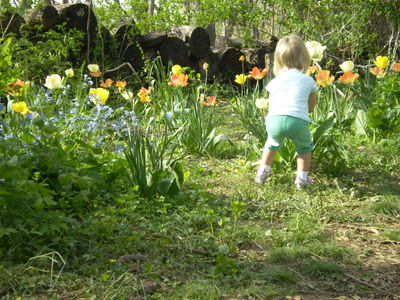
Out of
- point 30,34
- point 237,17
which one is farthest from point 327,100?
point 237,17

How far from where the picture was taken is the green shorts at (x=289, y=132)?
3.39 m

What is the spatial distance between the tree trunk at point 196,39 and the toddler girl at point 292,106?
4.56m

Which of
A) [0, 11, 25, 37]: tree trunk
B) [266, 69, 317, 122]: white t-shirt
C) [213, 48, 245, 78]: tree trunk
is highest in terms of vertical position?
[0, 11, 25, 37]: tree trunk

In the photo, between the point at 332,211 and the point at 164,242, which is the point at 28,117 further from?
the point at 332,211

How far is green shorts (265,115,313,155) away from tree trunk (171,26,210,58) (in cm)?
474

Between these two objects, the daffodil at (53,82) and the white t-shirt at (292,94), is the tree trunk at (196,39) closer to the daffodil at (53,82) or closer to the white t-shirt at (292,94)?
the white t-shirt at (292,94)

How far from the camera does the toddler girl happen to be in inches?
134

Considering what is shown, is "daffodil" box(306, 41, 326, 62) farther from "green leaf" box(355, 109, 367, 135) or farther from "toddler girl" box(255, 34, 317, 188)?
"green leaf" box(355, 109, 367, 135)

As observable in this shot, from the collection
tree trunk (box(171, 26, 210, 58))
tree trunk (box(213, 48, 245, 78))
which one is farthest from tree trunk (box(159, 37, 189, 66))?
tree trunk (box(213, 48, 245, 78))

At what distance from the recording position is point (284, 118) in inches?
134

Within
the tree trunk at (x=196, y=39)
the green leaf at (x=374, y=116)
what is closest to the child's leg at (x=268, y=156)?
the green leaf at (x=374, y=116)

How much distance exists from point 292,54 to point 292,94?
305 mm

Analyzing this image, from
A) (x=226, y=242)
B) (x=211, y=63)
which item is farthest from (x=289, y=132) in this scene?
(x=211, y=63)

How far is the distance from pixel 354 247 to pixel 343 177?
118 centimetres
